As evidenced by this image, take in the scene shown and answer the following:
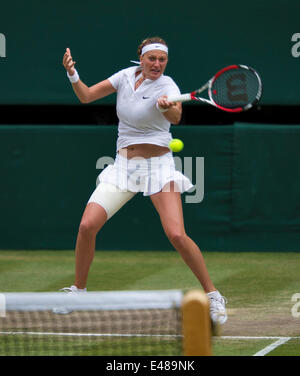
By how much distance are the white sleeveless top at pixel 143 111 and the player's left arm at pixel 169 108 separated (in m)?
0.18

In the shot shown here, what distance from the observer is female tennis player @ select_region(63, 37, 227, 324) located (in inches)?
220

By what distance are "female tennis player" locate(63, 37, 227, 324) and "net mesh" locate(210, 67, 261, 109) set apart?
0.36 metres

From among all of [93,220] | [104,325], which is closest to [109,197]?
[93,220]

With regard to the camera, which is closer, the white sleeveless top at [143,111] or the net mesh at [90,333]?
the net mesh at [90,333]

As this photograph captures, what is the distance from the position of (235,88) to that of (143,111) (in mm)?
668

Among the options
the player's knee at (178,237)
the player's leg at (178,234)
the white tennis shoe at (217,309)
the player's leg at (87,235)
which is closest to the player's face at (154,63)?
the player's leg at (178,234)

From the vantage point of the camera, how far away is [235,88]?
5832mm

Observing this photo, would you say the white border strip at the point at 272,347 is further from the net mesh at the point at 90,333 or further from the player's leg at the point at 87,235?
the player's leg at the point at 87,235

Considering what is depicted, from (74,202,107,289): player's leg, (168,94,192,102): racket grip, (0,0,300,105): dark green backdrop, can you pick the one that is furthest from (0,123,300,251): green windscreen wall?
(168,94,192,102): racket grip

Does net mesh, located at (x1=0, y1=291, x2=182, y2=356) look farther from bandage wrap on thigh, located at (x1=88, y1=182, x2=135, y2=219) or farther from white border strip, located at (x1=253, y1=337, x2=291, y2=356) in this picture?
bandage wrap on thigh, located at (x1=88, y1=182, x2=135, y2=219)

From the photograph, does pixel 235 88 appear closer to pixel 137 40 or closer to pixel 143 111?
pixel 143 111

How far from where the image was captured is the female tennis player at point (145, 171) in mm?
5582

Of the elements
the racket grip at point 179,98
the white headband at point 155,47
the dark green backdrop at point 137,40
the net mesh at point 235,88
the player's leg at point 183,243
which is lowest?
the player's leg at point 183,243

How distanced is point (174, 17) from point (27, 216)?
2.63m
